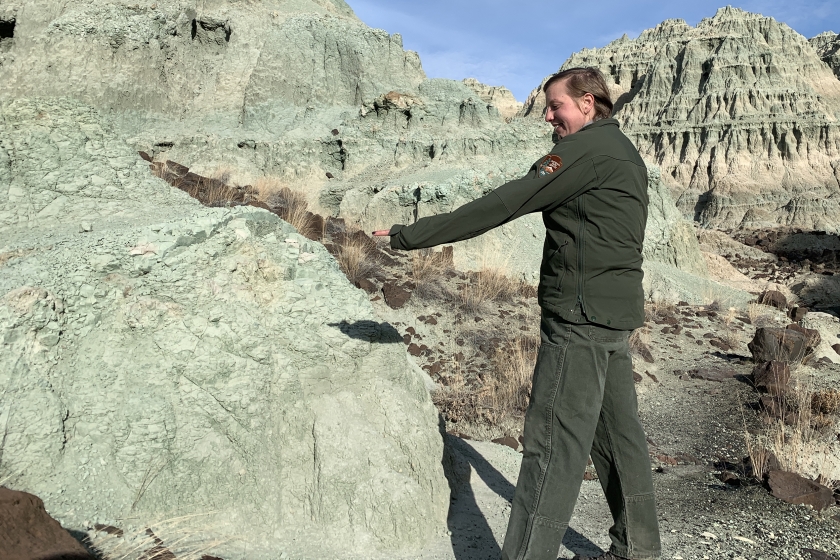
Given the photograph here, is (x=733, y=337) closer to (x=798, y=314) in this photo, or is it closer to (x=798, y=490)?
(x=798, y=314)

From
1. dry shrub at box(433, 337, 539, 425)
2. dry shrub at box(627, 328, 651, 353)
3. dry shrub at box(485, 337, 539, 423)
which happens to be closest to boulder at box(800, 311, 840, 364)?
dry shrub at box(627, 328, 651, 353)

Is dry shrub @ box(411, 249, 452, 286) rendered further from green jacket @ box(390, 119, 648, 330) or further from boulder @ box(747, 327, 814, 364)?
green jacket @ box(390, 119, 648, 330)

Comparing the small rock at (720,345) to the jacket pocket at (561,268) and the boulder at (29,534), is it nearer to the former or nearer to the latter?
the jacket pocket at (561,268)

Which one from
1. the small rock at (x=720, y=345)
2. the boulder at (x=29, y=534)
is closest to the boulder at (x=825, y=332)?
the small rock at (x=720, y=345)

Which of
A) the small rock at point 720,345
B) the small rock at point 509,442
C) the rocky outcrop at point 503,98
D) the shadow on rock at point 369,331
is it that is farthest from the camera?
the rocky outcrop at point 503,98

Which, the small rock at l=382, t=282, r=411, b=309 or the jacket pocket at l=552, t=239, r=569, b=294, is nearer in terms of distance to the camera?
the jacket pocket at l=552, t=239, r=569, b=294

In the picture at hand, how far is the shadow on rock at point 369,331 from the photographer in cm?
304

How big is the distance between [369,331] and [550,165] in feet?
4.97

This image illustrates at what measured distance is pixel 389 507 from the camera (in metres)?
2.67

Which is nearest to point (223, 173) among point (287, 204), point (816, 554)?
point (287, 204)

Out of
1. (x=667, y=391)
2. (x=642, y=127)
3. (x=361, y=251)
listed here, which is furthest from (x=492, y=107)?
(x=642, y=127)

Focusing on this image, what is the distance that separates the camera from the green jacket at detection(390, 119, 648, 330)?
1912mm

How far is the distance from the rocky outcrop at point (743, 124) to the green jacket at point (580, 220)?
1449 inches

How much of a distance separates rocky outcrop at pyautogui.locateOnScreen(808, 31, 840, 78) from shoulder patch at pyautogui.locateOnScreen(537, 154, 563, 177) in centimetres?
5217
